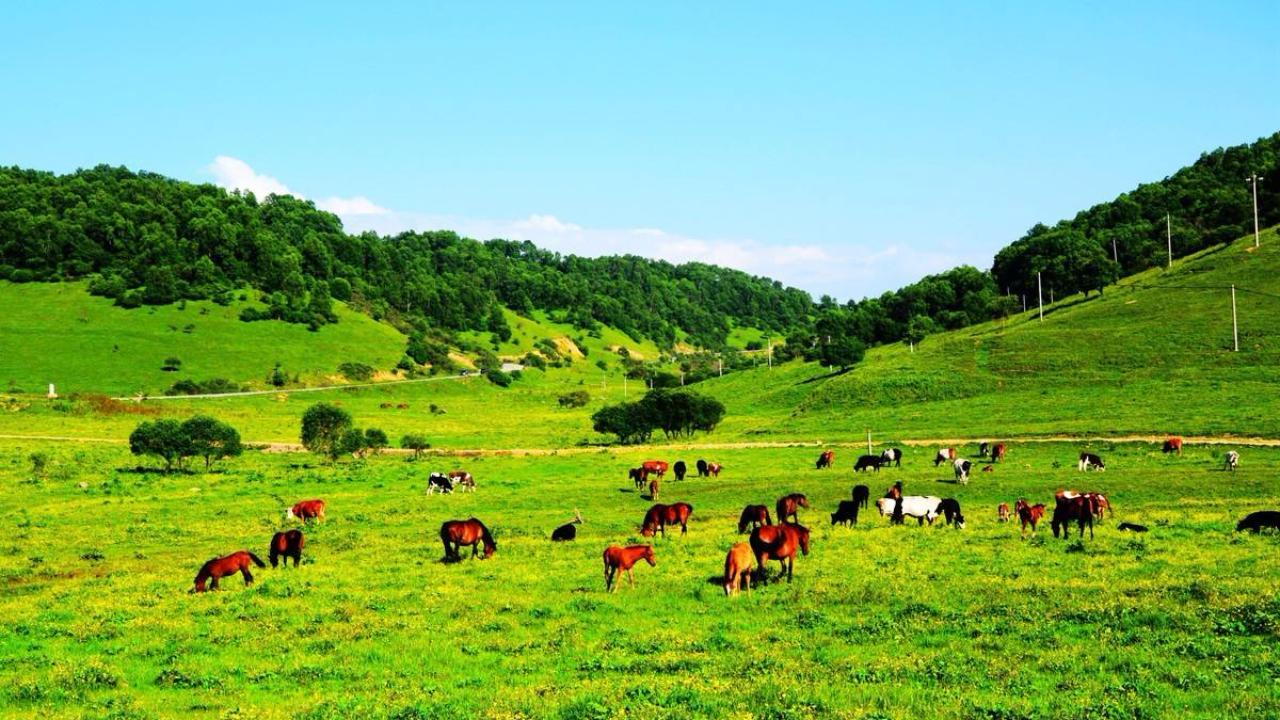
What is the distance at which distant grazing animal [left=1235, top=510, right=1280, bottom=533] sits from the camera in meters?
27.1

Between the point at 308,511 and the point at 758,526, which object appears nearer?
the point at 758,526

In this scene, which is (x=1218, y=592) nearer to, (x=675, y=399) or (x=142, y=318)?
(x=675, y=399)

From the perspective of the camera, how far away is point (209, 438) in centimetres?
6656

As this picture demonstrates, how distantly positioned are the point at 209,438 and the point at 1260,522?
6339 cm

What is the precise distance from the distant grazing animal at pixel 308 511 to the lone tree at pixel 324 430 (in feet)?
112

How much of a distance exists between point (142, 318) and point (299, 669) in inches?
6721

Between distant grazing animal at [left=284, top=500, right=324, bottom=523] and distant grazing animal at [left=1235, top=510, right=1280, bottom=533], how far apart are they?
1372 inches

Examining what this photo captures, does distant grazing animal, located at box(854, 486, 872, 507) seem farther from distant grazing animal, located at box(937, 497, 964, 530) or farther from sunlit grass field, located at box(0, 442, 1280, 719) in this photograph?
distant grazing animal, located at box(937, 497, 964, 530)

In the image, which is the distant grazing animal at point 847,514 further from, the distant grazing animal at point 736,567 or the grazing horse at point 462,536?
the grazing horse at point 462,536

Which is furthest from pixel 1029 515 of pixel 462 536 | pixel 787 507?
pixel 462 536

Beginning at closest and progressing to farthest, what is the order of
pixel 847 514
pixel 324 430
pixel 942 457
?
1. pixel 847 514
2. pixel 942 457
3. pixel 324 430

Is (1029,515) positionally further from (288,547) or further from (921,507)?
(288,547)

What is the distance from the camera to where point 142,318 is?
16488cm

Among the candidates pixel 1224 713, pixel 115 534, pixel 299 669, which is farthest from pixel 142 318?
pixel 1224 713
